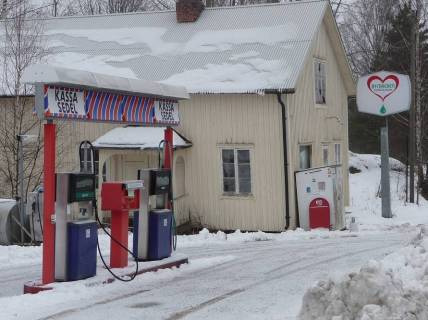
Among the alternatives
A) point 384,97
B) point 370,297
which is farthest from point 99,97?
point 384,97

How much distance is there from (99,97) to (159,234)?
2.48 metres

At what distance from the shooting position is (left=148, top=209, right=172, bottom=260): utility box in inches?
442

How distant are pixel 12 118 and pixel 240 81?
6.79 meters

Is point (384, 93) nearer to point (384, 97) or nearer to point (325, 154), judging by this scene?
point (384, 97)

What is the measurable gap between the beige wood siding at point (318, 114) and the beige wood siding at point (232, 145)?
0.50 m

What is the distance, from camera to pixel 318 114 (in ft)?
73.8

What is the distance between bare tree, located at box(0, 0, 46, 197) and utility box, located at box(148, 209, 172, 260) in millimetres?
9415

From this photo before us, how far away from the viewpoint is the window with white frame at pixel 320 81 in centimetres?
2245

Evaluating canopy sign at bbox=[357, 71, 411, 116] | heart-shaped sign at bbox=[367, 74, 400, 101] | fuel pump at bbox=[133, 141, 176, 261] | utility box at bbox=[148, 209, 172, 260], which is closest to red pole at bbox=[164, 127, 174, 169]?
fuel pump at bbox=[133, 141, 176, 261]

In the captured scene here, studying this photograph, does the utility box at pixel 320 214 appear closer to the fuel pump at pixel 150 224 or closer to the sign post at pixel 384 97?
the sign post at pixel 384 97

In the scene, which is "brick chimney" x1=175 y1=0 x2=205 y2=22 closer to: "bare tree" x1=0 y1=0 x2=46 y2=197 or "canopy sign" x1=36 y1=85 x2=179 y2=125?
"bare tree" x1=0 y1=0 x2=46 y2=197

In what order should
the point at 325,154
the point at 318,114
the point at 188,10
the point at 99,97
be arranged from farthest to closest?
the point at 188,10 → the point at 325,154 → the point at 318,114 → the point at 99,97

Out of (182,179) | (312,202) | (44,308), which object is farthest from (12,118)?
(44,308)

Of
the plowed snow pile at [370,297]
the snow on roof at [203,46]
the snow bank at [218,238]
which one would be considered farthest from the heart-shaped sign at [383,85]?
the plowed snow pile at [370,297]
